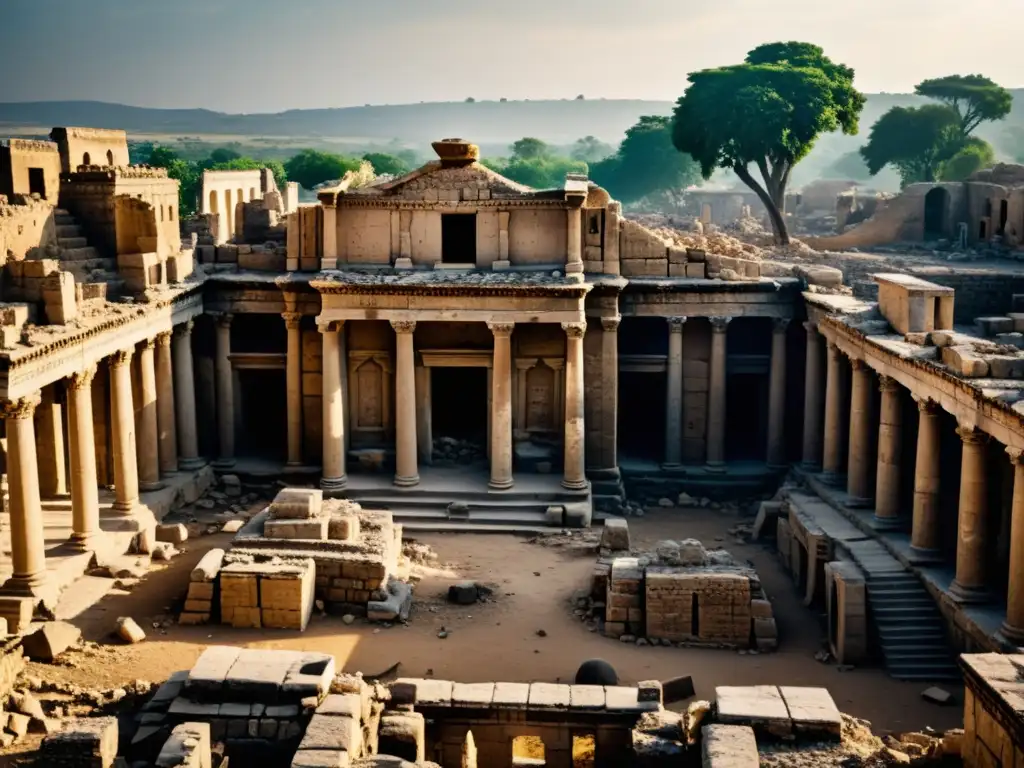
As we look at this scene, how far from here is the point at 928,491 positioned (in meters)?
27.1

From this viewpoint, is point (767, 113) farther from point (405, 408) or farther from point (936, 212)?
point (405, 408)

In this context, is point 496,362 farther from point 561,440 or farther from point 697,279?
point 697,279

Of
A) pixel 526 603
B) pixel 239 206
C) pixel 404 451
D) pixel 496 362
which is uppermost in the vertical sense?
pixel 239 206

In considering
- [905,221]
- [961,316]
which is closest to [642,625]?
[961,316]

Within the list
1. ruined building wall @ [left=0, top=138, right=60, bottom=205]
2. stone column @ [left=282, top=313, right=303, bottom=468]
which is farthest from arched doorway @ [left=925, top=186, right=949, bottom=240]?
ruined building wall @ [left=0, top=138, right=60, bottom=205]

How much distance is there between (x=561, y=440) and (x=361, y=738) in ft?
57.9

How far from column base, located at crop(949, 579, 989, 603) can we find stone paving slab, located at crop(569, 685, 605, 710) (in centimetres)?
784

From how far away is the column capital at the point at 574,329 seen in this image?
110 feet

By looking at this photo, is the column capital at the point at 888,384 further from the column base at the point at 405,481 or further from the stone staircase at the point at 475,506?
the column base at the point at 405,481

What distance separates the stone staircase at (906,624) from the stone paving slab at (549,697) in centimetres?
731

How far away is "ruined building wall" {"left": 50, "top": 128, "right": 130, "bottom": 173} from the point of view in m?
43.8

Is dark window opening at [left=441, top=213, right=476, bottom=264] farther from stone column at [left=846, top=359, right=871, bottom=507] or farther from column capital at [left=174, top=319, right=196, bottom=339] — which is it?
stone column at [left=846, top=359, right=871, bottom=507]

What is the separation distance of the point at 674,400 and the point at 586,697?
56.2 feet

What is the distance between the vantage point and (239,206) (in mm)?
46312
